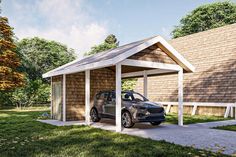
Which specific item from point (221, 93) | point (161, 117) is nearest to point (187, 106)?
point (221, 93)

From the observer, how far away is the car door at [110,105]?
12.5m

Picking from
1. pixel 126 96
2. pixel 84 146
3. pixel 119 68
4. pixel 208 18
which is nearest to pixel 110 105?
pixel 126 96

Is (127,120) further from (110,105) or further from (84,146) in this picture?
(84,146)

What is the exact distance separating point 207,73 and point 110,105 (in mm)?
10633

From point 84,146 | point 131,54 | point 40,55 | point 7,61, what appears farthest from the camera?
point 40,55

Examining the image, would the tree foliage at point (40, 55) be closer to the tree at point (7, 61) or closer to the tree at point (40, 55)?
the tree at point (40, 55)

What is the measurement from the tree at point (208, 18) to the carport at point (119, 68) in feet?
106

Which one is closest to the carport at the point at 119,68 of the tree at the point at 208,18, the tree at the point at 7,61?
the tree at the point at 7,61

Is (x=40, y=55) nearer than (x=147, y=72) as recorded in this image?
No

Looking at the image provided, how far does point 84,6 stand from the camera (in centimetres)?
2500

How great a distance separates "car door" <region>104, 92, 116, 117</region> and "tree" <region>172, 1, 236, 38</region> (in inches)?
1383

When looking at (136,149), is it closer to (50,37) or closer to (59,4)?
(59,4)

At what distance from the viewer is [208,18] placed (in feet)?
147

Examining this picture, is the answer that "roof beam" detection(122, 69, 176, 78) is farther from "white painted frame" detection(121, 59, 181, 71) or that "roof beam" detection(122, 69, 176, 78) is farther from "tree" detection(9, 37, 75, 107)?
"tree" detection(9, 37, 75, 107)
